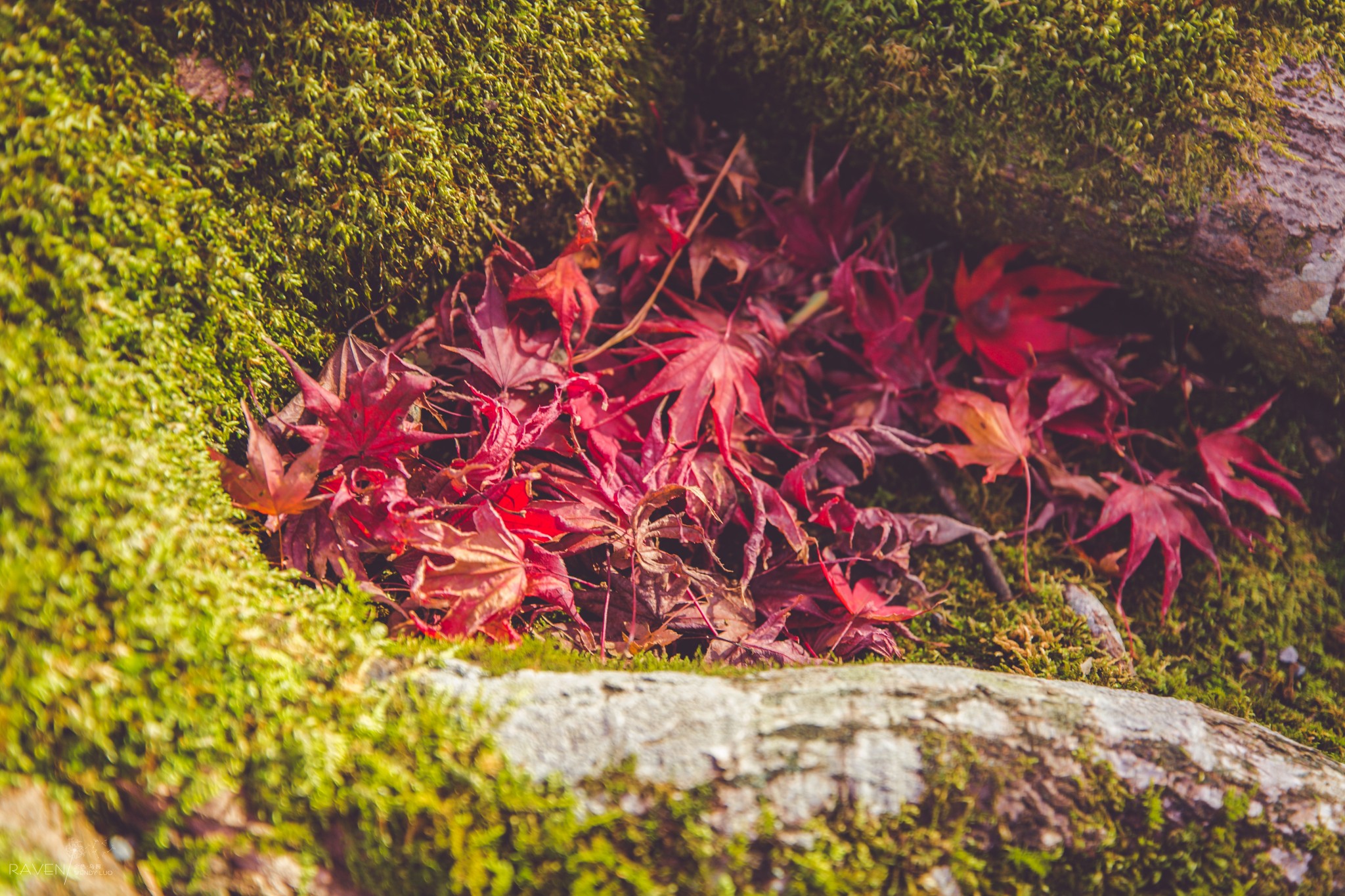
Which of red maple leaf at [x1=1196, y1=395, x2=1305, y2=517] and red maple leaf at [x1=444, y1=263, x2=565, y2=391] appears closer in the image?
red maple leaf at [x1=444, y1=263, x2=565, y2=391]

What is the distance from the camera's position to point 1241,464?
79.4 inches

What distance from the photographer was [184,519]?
1284 mm

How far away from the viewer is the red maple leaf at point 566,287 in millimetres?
1734

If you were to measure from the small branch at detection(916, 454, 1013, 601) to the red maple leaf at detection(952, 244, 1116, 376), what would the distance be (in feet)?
1.23

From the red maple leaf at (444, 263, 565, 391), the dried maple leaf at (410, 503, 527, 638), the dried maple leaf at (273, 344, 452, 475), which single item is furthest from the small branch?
the dried maple leaf at (273, 344, 452, 475)

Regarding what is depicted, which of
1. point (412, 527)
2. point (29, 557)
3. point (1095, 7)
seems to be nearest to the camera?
point (29, 557)

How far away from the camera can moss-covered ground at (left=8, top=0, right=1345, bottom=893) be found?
3.63ft

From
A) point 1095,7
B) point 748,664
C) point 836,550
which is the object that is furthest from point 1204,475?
point 748,664

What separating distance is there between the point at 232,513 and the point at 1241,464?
2.56 m

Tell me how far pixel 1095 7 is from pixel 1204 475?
1.32m

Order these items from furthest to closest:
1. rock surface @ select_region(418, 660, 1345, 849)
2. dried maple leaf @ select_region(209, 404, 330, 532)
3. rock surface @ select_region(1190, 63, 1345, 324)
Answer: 1. rock surface @ select_region(1190, 63, 1345, 324)
2. dried maple leaf @ select_region(209, 404, 330, 532)
3. rock surface @ select_region(418, 660, 1345, 849)

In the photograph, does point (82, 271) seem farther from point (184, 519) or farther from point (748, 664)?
point (748, 664)

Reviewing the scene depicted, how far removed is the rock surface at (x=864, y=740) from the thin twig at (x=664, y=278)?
2.67 feet

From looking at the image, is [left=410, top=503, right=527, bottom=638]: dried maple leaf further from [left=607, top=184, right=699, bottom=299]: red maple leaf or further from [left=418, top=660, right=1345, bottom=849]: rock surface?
[left=607, top=184, right=699, bottom=299]: red maple leaf
